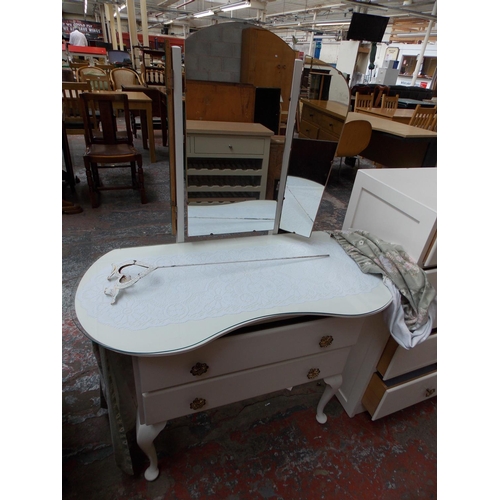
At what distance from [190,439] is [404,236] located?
1.24 meters


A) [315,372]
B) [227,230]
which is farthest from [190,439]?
[227,230]

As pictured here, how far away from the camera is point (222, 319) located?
2.84 ft

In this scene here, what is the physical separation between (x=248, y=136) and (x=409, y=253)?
0.75m

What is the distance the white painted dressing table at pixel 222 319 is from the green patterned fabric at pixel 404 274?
0.17 feet

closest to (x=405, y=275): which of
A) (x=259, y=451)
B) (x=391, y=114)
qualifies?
(x=259, y=451)

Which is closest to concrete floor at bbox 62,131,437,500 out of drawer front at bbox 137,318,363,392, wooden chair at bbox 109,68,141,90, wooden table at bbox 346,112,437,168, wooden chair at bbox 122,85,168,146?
drawer front at bbox 137,318,363,392

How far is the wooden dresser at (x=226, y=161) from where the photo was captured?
1072 mm

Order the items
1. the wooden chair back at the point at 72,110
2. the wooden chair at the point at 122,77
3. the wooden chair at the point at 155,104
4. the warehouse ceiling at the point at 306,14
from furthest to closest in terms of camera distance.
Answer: the warehouse ceiling at the point at 306,14, the wooden chair at the point at 122,77, the wooden chair at the point at 155,104, the wooden chair back at the point at 72,110

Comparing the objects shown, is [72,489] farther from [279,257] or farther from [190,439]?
[279,257]

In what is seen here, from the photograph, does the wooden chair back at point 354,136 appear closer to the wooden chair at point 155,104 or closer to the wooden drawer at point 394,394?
the wooden chair at point 155,104

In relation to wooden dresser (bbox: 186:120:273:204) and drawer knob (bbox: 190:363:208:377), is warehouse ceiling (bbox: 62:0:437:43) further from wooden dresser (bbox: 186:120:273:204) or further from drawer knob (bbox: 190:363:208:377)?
drawer knob (bbox: 190:363:208:377)

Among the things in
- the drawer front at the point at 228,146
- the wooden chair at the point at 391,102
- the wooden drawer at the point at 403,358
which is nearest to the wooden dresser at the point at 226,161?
the drawer front at the point at 228,146

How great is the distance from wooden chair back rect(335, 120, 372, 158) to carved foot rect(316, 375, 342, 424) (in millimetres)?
2609

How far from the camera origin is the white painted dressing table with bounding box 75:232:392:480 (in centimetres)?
84
